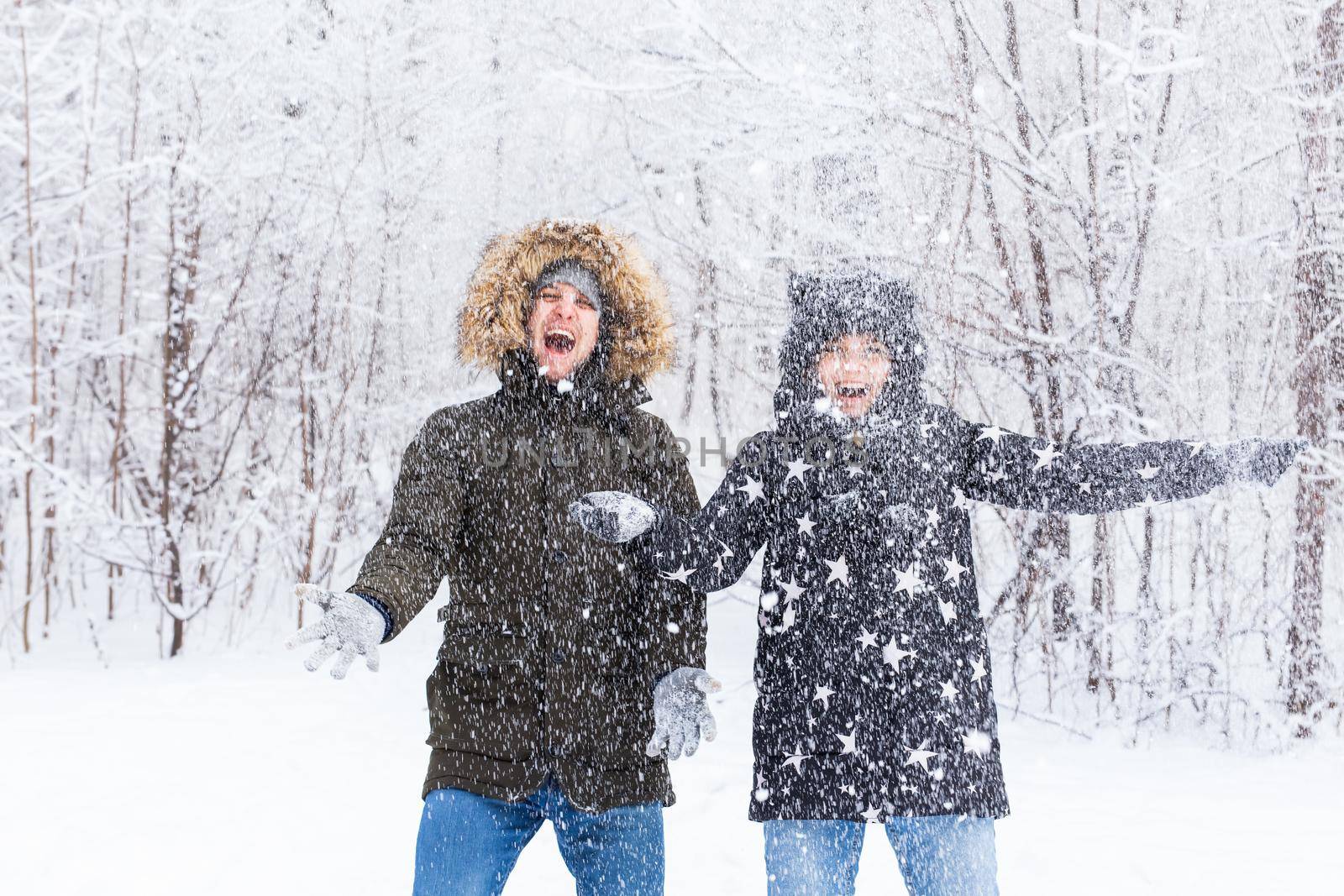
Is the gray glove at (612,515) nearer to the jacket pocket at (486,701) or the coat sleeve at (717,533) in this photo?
the coat sleeve at (717,533)

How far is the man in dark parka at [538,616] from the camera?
187 cm

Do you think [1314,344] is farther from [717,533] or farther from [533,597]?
[533,597]

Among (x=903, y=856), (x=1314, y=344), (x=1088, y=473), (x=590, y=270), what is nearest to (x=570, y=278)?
(x=590, y=270)

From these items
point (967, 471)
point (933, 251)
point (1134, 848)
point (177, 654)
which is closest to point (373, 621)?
point (967, 471)

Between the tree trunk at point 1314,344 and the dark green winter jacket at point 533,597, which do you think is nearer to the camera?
the dark green winter jacket at point 533,597

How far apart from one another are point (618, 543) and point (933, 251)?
3.58 meters

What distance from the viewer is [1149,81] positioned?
4703 millimetres

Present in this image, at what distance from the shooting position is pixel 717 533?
6.79 feet

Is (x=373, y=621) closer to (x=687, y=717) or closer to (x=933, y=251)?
(x=687, y=717)

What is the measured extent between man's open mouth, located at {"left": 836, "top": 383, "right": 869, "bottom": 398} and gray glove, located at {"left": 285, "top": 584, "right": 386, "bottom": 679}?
1037mm

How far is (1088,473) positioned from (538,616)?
1107 mm

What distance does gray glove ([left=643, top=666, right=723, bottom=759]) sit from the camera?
6.28 ft

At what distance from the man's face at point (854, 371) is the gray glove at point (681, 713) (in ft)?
2.08

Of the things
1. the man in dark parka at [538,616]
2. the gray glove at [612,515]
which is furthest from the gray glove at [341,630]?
the gray glove at [612,515]
